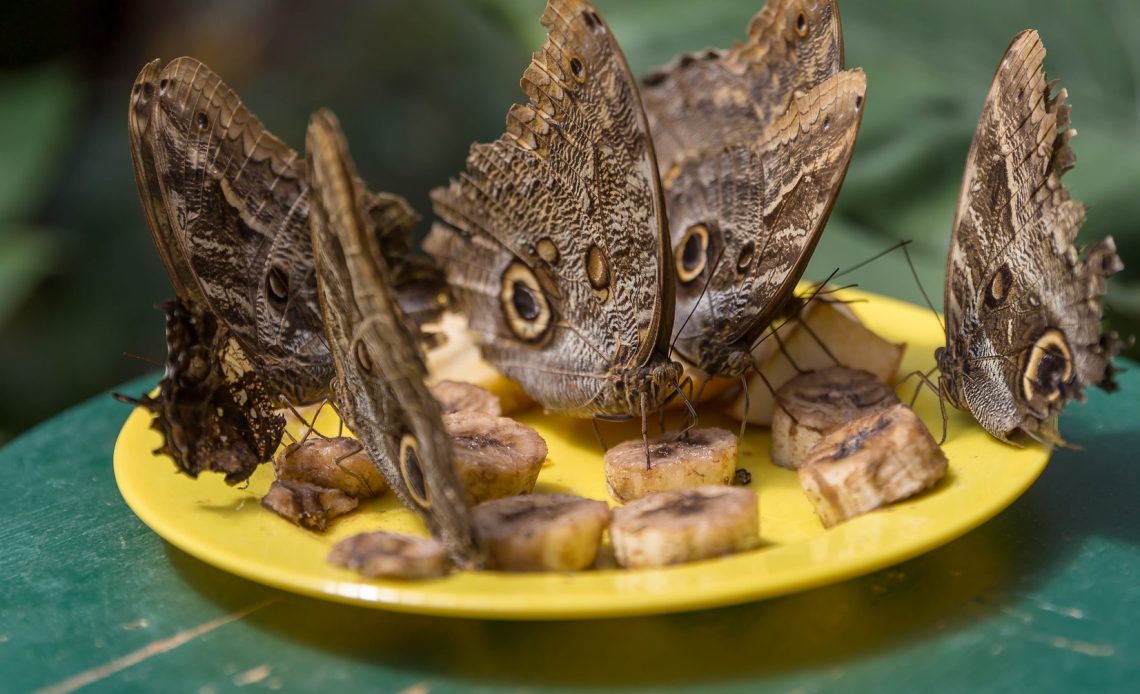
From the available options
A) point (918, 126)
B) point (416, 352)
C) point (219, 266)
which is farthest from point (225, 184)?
point (918, 126)

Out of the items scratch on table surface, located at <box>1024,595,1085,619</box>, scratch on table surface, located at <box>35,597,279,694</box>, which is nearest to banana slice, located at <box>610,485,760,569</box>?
scratch on table surface, located at <box>1024,595,1085,619</box>

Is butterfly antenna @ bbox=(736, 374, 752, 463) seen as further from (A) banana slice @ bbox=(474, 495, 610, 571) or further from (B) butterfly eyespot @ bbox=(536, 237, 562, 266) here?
(A) banana slice @ bbox=(474, 495, 610, 571)

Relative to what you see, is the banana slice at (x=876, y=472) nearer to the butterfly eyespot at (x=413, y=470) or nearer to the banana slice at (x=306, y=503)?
the butterfly eyespot at (x=413, y=470)

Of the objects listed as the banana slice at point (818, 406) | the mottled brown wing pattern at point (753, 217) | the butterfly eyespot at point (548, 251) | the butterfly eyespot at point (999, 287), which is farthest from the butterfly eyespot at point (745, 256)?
the butterfly eyespot at point (999, 287)

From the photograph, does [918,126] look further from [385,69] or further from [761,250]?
[385,69]

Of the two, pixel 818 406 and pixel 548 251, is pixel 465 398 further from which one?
pixel 818 406
